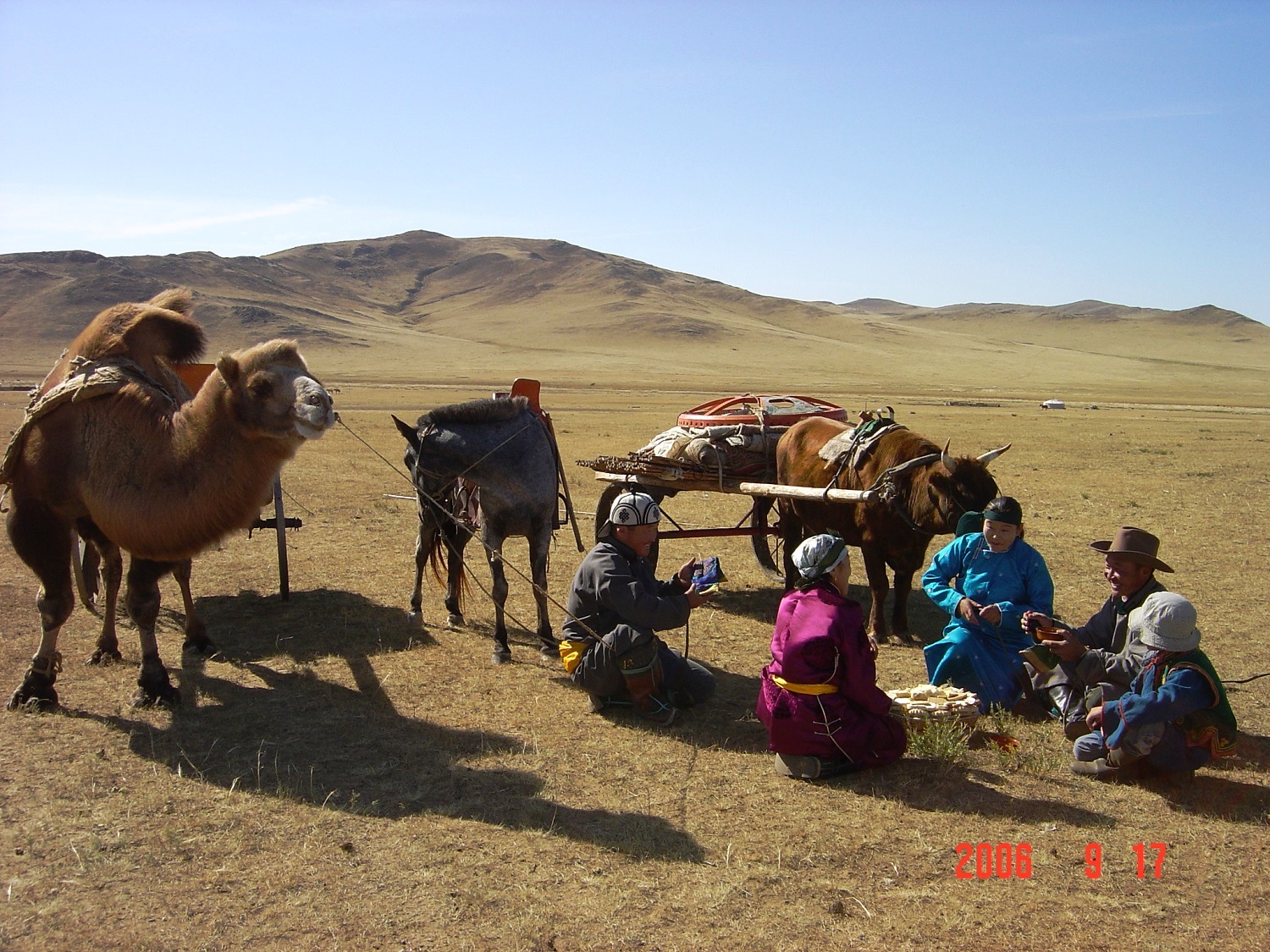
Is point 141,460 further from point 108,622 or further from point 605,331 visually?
point 605,331

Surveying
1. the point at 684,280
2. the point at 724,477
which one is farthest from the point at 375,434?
the point at 684,280

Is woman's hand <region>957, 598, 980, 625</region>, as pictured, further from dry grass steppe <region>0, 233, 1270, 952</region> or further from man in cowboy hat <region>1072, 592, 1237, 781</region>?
man in cowboy hat <region>1072, 592, 1237, 781</region>

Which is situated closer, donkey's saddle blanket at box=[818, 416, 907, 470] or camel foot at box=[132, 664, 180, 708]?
camel foot at box=[132, 664, 180, 708]

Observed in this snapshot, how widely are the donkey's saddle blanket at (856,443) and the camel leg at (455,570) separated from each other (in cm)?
345

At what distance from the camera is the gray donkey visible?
806 centimetres

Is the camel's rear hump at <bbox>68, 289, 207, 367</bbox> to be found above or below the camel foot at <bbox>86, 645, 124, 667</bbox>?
above

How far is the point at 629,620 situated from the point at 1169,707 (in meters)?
3.07

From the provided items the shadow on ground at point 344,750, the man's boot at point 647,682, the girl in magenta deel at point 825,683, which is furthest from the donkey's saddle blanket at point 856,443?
the shadow on ground at point 344,750

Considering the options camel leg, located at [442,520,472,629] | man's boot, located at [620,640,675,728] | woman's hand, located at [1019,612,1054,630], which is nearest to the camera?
woman's hand, located at [1019,612,1054,630]

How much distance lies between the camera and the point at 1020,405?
167 feet

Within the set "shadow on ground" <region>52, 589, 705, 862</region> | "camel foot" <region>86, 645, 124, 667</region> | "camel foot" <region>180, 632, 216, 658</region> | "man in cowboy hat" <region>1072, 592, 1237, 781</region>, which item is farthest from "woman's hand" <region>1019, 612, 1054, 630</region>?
"camel foot" <region>86, 645, 124, 667</region>

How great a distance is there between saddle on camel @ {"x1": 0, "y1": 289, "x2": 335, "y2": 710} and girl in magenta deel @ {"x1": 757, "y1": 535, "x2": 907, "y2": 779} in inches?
116

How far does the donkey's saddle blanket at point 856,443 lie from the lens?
28.3 feet

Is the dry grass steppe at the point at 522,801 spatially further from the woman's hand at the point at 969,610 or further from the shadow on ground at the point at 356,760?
the woman's hand at the point at 969,610
